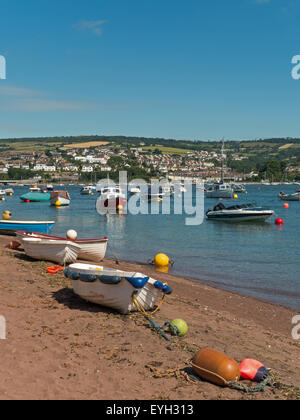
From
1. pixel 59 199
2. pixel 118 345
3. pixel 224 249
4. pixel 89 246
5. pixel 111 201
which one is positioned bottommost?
pixel 224 249

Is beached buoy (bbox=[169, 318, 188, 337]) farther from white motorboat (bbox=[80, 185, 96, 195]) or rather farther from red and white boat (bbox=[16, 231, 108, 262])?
white motorboat (bbox=[80, 185, 96, 195])

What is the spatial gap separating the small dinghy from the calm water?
5.88m

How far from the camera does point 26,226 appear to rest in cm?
2573

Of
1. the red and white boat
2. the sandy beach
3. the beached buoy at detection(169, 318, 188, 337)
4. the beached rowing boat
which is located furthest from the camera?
the beached rowing boat

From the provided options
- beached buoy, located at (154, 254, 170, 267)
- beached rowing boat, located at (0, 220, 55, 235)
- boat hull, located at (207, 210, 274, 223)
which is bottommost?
beached buoy, located at (154, 254, 170, 267)

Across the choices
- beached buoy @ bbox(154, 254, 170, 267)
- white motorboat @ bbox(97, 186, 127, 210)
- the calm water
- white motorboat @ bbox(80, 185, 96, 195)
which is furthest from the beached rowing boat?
white motorboat @ bbox(80, 185, 96, 195)

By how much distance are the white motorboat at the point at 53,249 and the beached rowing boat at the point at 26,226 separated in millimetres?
8353

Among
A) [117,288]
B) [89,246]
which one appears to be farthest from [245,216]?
[117,288]

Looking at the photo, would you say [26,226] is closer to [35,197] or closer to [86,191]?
[35,197]

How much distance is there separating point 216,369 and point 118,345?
2.16m

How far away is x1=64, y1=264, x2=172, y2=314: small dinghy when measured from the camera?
10.2 m

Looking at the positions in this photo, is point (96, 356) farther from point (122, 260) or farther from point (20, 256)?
point (122, 260)

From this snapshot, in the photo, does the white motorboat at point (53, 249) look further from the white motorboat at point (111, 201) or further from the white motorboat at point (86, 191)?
the white motorboat at point (86, 191)

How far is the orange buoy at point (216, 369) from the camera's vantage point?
23.8ft
